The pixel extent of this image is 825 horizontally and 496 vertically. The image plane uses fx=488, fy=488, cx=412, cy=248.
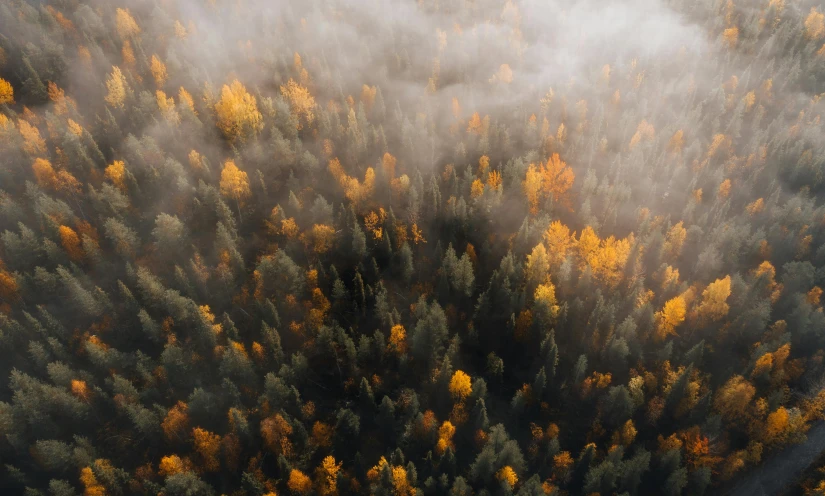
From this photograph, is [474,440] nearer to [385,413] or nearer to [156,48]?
[385,413]

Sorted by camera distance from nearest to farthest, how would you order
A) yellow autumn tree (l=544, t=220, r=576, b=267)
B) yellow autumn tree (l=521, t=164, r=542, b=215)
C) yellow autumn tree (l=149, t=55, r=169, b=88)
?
yellow autumn tree (l=544, t=220, r=576, b=267) < yellow autumn tree (l=521, t=164, r=542, b=215) < yellow autumn tree (l=149, t=55, r=169, b=88)

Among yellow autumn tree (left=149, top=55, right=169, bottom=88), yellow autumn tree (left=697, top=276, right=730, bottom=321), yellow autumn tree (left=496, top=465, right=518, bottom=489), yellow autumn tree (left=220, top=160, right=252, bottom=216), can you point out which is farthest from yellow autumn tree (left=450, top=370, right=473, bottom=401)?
yellow autumn tree (left=149, top=55, right=169, bottom=88)

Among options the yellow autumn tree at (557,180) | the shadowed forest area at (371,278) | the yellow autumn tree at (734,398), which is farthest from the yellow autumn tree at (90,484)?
the yellow autumn tree at (557,180)

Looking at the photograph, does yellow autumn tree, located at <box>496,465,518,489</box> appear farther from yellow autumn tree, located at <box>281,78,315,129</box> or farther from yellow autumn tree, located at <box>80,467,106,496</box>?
yellow autumn tree, located at <box>281,78,315,129</box>

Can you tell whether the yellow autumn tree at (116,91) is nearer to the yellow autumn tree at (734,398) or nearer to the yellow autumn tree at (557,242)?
the yellow autumn tree at (557,242)

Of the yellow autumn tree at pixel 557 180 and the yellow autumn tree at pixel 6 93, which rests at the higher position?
the yellow autumn tree at pixel 6 93

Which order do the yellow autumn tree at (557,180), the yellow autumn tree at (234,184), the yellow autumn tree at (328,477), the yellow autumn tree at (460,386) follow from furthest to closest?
the yellow autumn tree at (557,180) < the yellow autumn tree at (234,184) < the yellow autumn tree at (460,386) < the yellow autumn tree at (328,477)
